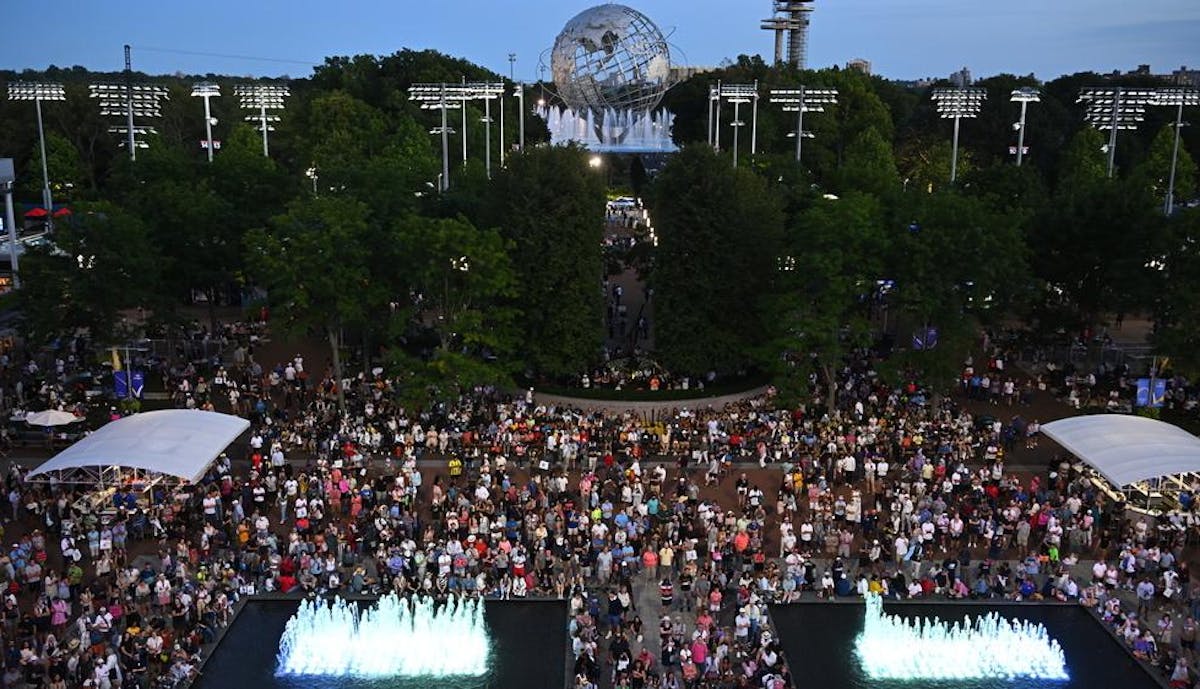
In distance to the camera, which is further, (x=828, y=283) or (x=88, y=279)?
(x=88, y=279)

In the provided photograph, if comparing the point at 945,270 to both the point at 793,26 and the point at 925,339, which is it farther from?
the point at 793,26

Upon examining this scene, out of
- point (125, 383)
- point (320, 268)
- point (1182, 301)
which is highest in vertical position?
point (320, 268)

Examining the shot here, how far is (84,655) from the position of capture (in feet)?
70.9

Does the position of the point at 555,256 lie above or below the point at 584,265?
above

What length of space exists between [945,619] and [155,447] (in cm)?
2074

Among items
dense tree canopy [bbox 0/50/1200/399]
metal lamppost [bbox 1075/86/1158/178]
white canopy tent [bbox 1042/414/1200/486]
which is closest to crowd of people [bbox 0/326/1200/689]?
white canopy tent [bbox 1042/414/1200/486]

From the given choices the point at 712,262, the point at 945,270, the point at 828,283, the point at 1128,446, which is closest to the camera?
the point at 1128,446

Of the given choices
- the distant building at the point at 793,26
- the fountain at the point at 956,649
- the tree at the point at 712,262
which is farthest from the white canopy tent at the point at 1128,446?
the distant building at the point at 793,26

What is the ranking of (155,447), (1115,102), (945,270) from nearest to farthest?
(155,447)
(945,270)
(1115,102)

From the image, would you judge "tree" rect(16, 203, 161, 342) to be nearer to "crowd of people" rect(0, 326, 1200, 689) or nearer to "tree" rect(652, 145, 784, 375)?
"crowd of people" rect(0, 326, 1200, 689)

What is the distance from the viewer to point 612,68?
92.9 metres

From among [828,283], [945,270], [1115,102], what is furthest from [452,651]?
[1115,102]

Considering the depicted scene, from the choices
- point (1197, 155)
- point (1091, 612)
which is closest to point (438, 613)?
point (1091, 612)

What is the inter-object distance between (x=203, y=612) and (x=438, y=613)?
17.0 feet
